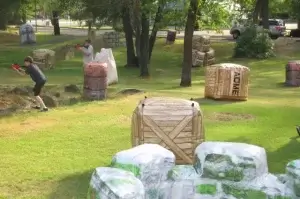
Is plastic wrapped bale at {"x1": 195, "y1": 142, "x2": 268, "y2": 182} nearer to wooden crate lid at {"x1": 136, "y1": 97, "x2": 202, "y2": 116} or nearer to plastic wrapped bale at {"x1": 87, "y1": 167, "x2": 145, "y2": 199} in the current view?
plastic wrapped bale at {"x1": 87, "y1": 167, "x2": 145, "y2": 199}

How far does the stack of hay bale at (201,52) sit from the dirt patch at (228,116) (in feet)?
53.5

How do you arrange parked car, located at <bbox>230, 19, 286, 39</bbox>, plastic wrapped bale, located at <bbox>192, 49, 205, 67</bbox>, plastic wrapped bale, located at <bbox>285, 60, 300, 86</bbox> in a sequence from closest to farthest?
plastic wrapped bale, located at <bbox>285, 60, 300, 86</bbox>
plastic wrapped bale, located at <bbox>192, 49, 205, 67</bbox>
parked car, located at <bbox>230, 19, 286, 39</bbox>

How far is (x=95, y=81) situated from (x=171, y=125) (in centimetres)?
774

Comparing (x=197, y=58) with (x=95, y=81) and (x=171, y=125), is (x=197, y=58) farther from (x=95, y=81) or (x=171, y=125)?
(x=171, y=125)

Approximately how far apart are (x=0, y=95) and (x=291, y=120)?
810 centimetres

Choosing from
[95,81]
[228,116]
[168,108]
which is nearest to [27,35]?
[95,81]

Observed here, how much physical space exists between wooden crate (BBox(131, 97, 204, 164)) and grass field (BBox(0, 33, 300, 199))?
1.17 m

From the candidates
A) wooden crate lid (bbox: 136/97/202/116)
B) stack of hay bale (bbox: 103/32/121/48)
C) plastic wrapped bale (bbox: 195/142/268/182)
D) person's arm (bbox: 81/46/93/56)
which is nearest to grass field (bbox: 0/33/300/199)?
wooden crate lid (bbox: 136/97/202/116)

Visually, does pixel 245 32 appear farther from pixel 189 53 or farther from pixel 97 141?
pixel 97 141

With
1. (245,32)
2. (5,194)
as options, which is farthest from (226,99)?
(245,32)

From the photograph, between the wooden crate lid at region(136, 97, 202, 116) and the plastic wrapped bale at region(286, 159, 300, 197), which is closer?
the plastic wrapped bale at region(286, 159, 300, 197)

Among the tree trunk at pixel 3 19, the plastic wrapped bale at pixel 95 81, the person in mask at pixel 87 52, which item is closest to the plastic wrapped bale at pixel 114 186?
the plastic wrapped bale at pixel 95 81

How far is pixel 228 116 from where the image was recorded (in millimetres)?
13117

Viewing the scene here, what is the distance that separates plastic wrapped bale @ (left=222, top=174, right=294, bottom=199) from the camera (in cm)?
457
